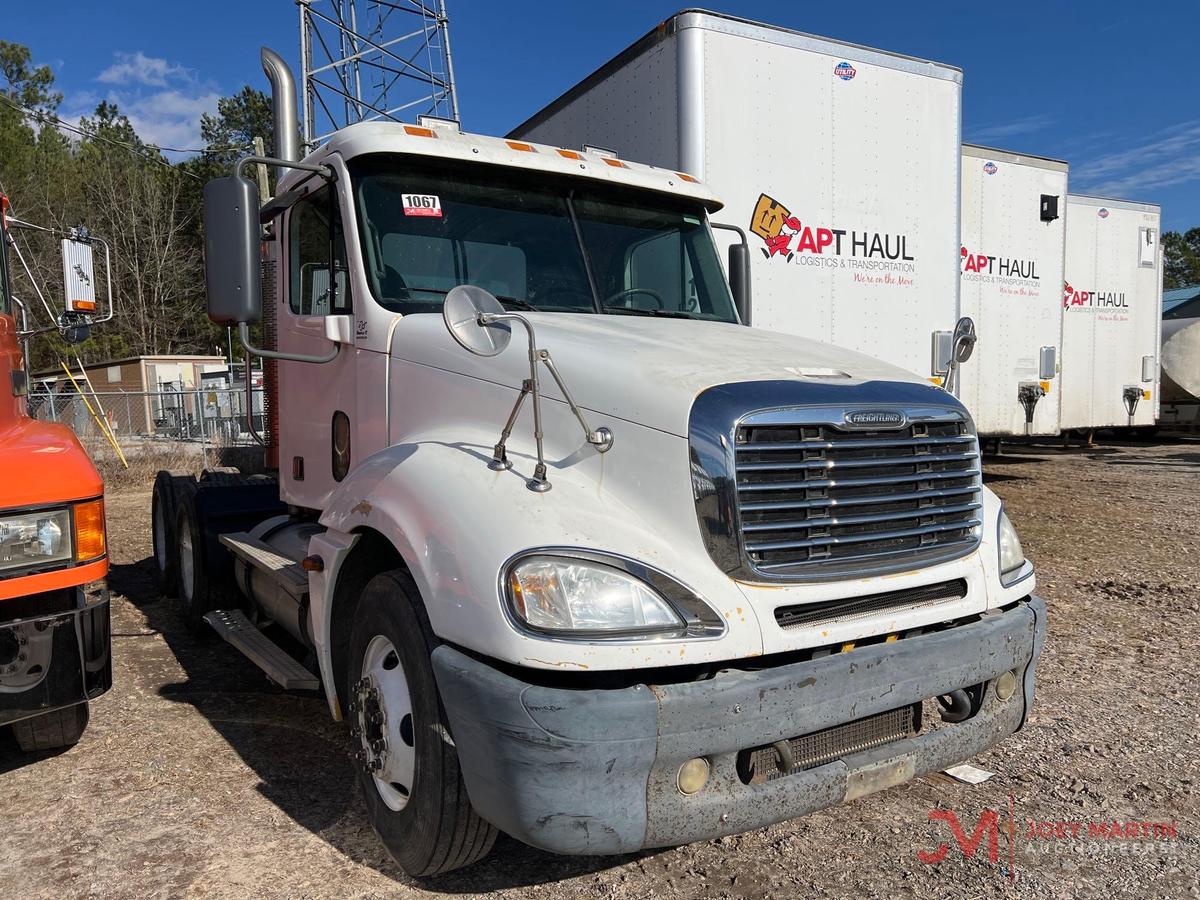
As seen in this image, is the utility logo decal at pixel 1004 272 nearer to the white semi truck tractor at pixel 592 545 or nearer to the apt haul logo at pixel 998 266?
the apt haul logo at pixel 998 266

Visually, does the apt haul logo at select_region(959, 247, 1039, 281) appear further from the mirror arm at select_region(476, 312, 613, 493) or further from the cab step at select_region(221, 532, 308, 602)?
the mirror arm at select_region(476, 312, 613, 493)

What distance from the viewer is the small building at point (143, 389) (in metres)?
20.8

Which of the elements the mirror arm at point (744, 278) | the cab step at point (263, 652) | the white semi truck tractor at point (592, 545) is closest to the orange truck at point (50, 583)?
the cab step at point (263, 652)

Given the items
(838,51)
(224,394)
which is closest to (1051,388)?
(838,51)

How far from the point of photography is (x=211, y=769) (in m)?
3.65

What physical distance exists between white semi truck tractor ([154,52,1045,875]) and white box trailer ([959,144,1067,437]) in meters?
7.41

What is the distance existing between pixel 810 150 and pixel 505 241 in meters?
4.02

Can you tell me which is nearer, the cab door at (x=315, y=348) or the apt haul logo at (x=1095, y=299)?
the cab door at (x=315, y=348)

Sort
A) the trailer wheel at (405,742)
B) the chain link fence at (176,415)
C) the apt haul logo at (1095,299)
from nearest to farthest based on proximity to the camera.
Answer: the trailer wheel at (405,742) → the apt haul logo at (1095,299) → the chain link fence at (176,415)

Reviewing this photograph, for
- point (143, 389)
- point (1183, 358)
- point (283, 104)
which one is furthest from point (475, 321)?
point (143, 389)

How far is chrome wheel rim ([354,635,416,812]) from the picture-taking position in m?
2.74

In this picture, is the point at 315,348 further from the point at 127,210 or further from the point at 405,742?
the point at 127,210

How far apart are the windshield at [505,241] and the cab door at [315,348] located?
0.24 meters

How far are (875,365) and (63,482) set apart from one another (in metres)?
3.05
